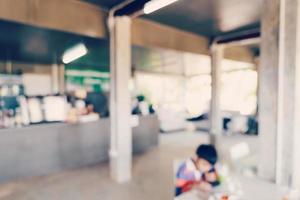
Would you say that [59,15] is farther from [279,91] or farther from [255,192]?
[255,192]

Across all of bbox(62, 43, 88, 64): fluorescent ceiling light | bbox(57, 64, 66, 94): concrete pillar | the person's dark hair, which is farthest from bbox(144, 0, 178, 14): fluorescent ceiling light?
bbox(57, 64, 66, 94): concrete pillar

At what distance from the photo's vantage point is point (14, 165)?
3.49 m

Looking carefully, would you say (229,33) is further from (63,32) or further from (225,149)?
(63,32)

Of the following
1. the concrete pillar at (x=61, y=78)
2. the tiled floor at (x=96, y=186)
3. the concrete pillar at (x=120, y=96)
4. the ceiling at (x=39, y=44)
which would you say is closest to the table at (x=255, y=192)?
the tiled floor at (x=96, y=186)

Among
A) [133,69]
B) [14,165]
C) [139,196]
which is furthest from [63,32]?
[133,69]

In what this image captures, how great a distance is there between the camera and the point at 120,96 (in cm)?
335

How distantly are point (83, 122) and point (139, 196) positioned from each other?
202 cm

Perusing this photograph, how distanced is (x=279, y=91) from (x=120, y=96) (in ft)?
7.25

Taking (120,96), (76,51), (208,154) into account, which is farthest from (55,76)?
(208,154)

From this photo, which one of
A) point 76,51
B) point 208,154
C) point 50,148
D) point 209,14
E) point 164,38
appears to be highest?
point 209,14

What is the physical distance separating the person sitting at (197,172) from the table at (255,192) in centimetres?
26

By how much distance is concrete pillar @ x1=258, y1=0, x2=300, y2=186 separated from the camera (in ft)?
6.06

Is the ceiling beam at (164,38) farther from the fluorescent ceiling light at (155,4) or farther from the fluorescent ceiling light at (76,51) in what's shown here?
the fluorescent ceiling light at (76,51)

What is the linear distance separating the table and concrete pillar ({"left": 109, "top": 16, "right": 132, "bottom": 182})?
202 centimetres
